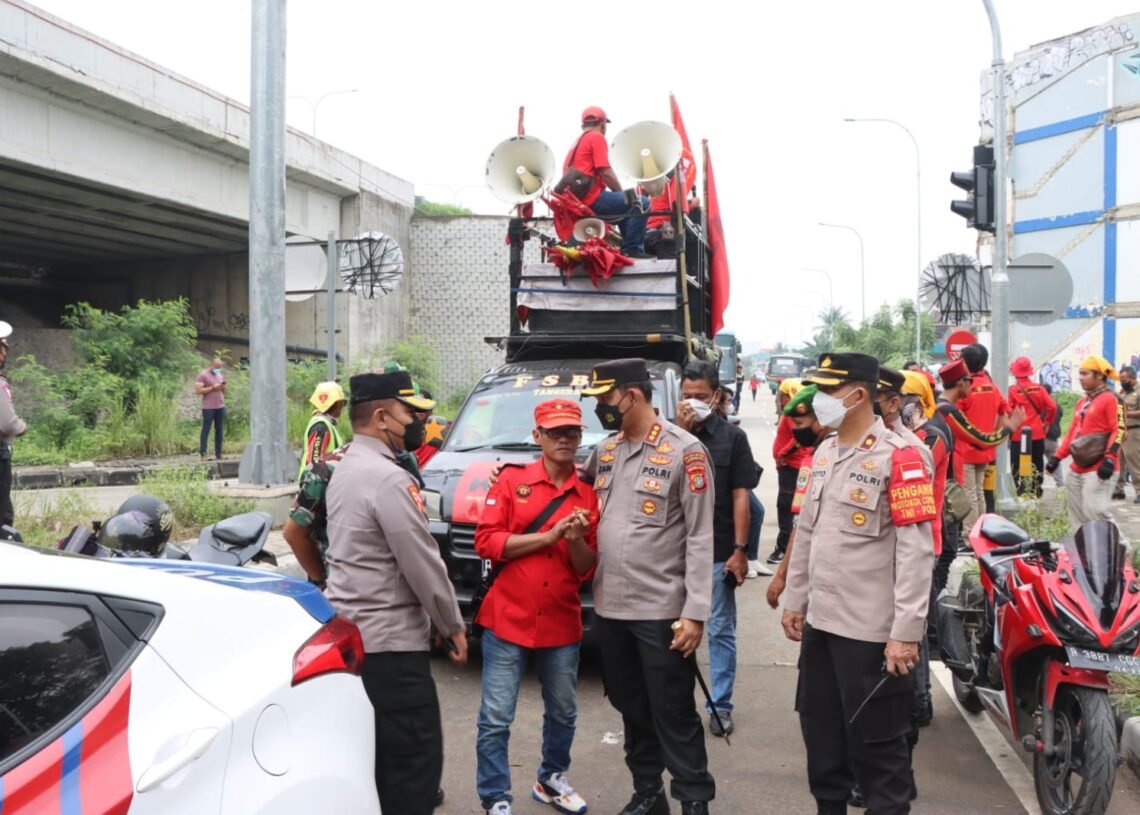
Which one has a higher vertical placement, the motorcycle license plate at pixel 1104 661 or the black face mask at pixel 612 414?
the black face mask at pixel 612 414

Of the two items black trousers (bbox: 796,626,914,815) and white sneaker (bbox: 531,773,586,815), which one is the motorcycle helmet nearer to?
white sneaker (bbox: 531,773,586,815)

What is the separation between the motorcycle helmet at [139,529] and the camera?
462 cm

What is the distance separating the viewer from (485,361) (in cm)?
2997

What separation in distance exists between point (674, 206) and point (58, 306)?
29.7 m

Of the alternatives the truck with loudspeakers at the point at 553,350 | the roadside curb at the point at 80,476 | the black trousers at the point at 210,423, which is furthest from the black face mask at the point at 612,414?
the black trousers at the point at 210,423

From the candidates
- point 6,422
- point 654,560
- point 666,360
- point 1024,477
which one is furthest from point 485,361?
point 654,560

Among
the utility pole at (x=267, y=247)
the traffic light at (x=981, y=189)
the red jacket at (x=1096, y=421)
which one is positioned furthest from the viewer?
the traffic light at (x=981, y=189)

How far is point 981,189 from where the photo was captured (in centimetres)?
1059

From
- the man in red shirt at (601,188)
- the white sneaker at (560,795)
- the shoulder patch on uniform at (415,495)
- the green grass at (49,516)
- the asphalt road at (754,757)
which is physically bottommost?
the asphalt road at (754,757)

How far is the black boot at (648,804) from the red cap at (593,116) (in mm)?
7360

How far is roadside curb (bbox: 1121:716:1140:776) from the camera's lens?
4762 mm

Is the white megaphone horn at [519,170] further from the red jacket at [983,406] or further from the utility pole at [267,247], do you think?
the red jacket at [983,406]

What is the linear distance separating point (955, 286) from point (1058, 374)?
47.5ft

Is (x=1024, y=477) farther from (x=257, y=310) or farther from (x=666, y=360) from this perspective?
(x=257, y=310)
